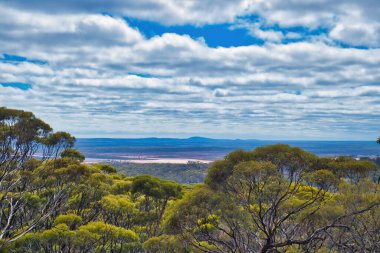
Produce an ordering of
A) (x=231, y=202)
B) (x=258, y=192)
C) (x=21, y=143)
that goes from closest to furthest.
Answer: (x=258, y=192) < (x=231, y=202) < (x=21, y=143)

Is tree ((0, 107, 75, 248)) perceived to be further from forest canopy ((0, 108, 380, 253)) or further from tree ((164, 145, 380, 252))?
tree ((164, 145, 380, 252))

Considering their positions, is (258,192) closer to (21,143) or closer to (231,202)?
(231,202)

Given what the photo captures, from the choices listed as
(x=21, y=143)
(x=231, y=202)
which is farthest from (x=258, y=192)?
(x=21, y=143)

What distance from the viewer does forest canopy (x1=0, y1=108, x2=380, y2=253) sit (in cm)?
2133

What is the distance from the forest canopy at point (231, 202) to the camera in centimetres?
2133

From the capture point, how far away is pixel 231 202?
75.2ft

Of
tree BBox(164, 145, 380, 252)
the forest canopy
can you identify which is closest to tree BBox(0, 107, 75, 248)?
the forest canopy

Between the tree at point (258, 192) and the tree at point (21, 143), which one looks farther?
the tree at point (21, 143)

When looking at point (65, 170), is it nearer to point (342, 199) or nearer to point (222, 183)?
point (222, 183)

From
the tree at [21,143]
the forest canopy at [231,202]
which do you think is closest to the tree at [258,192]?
the forest canopy at [231,202]

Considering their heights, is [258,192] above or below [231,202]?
above

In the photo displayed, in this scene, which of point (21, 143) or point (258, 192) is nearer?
point (258, 192)

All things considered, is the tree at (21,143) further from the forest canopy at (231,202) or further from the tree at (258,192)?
the tree at (258,192)

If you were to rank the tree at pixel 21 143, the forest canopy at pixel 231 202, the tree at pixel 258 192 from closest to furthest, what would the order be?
1. the tree at pixel 258 192
2. the forest canopy at pixel 231 202
3. the tree at pixel 21 143
